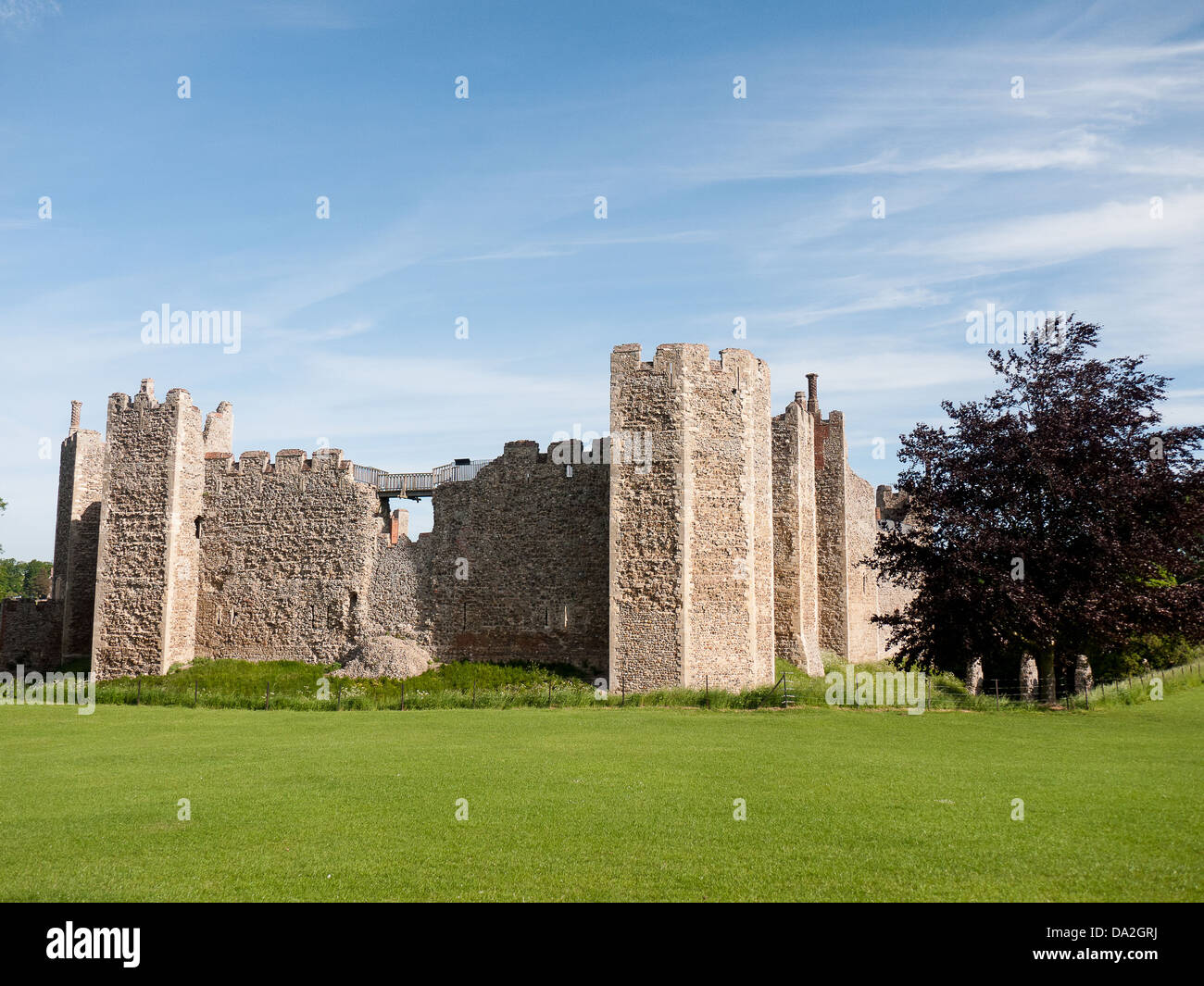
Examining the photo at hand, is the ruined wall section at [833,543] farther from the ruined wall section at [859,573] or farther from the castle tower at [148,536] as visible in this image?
the castle tower at [148,536]

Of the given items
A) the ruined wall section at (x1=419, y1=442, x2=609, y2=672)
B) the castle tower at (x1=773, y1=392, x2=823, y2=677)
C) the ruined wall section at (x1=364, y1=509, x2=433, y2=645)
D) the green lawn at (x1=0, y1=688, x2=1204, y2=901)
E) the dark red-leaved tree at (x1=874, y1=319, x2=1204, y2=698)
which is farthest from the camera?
the castle tower at (x1=773, y1=392, x2=823, y2=677)

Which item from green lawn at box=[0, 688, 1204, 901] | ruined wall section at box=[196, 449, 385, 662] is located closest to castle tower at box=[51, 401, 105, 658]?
ruined wall section at box=[196, 449, 385, 662]

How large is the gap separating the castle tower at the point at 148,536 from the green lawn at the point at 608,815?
42.2 ft

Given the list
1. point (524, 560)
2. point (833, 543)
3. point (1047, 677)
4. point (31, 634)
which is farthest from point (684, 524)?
point (31, 634)

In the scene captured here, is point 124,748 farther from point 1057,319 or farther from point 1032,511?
point 1057,319

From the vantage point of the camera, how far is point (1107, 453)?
907 inches

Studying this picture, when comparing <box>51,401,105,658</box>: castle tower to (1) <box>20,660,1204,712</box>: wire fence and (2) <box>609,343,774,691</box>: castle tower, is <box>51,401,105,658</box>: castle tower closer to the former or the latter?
(1) <box>20,660,1204,712</box>: wire fence

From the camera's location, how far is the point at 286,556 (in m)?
31.3

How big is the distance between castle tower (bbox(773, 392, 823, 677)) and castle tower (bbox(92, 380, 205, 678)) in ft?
57.6

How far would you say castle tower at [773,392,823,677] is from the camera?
30.2 meters

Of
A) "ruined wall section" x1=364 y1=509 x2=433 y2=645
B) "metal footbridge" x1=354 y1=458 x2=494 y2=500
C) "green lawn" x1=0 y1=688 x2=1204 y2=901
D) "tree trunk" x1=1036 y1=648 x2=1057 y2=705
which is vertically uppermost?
"metal footbridge" x1=354 y1=458 x2=494 y2=500
